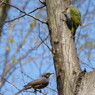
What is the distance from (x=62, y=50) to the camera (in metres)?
3.81

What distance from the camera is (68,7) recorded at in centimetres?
423

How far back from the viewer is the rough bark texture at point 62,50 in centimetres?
362

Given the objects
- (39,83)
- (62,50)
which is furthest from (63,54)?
(39,83)

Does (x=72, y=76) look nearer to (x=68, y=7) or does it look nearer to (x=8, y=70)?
(x=68, y=7)

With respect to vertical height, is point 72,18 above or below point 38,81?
above

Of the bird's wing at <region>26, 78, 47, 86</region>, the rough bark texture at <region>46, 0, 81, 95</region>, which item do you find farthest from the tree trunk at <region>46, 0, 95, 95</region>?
the bird's wing at <region>26, 78, 47, 86</region>

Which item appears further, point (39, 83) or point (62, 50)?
point (39, 83)

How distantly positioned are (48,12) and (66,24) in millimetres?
282

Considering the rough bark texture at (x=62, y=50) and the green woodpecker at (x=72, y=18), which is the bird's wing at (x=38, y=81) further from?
the green woodpecker at (x=72, y=18)

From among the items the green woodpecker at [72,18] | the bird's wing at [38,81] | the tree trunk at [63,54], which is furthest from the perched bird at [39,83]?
the green woodpecker at [72,18]

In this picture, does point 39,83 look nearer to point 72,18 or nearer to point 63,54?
point 63,54

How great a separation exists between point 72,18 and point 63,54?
64cm

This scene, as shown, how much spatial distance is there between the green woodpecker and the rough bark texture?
6 cm

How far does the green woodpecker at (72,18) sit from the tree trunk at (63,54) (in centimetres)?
6
